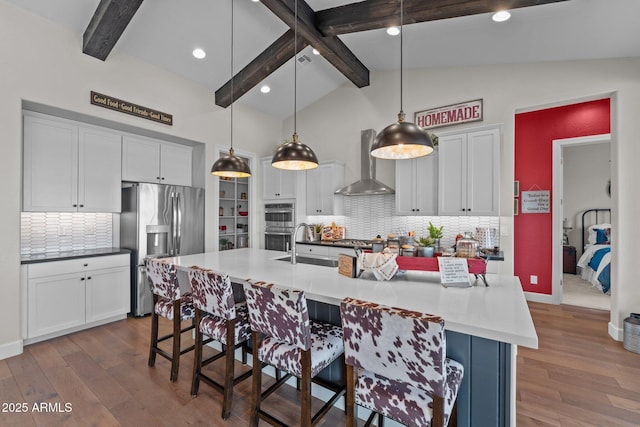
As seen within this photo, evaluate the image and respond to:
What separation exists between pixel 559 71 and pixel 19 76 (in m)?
5.92

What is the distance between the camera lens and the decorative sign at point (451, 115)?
13.1ft

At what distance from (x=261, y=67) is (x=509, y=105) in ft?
11.1

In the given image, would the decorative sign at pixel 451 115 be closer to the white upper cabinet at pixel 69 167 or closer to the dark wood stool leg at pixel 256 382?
the dark wood stool leg at pixel 256 382

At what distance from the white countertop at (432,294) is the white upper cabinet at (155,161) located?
2.31 meters

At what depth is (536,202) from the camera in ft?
15.0

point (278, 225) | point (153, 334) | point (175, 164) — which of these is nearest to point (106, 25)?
point (175, 164)

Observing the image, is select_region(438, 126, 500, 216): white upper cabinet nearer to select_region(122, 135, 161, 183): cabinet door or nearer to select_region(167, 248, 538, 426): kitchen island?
select_region(167, 248, 538, 426): kitchen island

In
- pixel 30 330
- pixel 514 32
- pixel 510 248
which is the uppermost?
pixel 514 32

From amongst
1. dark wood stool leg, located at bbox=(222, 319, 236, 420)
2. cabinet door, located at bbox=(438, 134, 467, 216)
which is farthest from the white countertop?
cabinet door, located at bbox=(438, 134, 467, 216)

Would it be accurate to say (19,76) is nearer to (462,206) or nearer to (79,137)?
(79,137)

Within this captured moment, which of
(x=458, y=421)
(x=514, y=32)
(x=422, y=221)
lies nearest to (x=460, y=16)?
(x=514, y=32)

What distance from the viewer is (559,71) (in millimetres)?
3510

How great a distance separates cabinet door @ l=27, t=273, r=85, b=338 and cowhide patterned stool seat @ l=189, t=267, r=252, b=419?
2.16 metres

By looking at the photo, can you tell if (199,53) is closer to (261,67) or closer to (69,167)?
(261,67)
